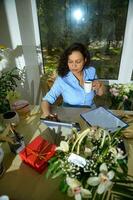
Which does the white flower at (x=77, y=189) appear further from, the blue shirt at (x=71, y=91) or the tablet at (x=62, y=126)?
the blue shirt at (x=71, y=91)

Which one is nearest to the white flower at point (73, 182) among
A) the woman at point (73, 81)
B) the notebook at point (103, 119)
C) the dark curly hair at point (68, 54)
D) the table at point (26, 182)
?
the table at point (26, 182)

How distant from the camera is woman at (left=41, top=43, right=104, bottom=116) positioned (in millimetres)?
1537

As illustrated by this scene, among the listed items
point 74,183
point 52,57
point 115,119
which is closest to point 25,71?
point 52,57

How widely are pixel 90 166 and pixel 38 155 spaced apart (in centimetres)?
36

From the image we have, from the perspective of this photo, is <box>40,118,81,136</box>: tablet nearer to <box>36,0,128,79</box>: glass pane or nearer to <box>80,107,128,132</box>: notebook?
<box>80,107,128,132</box>: notebook

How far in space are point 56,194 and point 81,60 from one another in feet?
3.49

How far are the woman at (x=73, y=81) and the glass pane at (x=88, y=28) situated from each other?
0.66 meters

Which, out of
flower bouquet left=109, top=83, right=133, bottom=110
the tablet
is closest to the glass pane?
flower bouquet left=109, top=83, right=133, bottom=110

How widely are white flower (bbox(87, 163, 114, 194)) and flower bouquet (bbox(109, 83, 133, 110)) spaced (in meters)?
1.56

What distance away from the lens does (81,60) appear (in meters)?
1.52

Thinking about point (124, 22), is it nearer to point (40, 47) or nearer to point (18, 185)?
point (40, 47)

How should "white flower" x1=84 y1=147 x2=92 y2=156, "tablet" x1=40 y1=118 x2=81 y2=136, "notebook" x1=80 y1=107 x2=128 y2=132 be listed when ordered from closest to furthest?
"white flower" x1=84 y1=147 x2=92 y2=156
"tablet" x1=40 y1=118 x2=81 y2=136
"notebook" x1=80 y1=107 x2=128 y2=132

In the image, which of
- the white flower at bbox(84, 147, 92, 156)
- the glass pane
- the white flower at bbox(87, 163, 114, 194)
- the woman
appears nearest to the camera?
the white flower at bbox(87, 163, 114, 194)

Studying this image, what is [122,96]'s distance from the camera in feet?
6.95
